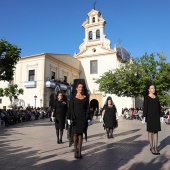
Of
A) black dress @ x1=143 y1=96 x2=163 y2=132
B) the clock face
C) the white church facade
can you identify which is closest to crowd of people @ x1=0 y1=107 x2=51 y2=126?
the white church facade

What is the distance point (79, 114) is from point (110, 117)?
4.35m

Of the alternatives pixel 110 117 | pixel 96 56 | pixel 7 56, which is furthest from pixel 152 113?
pixel 96 56

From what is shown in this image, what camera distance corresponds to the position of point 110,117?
10.1 m

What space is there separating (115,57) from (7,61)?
26096 mm

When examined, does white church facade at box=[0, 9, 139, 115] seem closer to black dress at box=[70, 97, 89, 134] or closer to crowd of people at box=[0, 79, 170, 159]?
crowd of people at box=[0, 79, 170, 159]

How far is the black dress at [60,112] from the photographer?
27.6ft

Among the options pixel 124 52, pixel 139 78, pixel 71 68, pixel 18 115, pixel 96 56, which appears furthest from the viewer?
pixel 124 52

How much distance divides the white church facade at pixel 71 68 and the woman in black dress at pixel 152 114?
999 inches

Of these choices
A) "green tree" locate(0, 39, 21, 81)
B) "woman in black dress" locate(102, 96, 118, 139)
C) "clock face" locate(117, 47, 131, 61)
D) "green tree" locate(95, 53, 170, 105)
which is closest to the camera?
"woman in black dress" locate(102, 96, 118, 139)

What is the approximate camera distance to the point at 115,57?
131 feet

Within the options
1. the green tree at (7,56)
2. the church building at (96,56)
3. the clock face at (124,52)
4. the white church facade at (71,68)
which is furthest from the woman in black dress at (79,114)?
the clock face at (124,52)

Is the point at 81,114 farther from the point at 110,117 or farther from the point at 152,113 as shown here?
the point at 110,117

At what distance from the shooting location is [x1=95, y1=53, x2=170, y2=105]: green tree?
91.5ft

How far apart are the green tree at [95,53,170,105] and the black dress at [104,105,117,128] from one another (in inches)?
708
